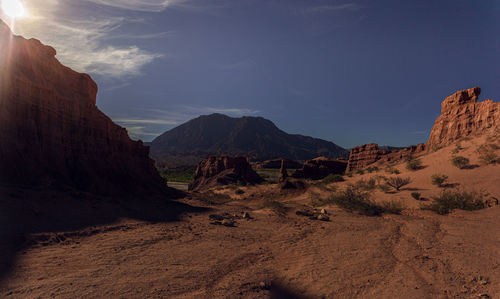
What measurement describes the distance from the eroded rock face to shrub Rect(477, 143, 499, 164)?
84.4ft

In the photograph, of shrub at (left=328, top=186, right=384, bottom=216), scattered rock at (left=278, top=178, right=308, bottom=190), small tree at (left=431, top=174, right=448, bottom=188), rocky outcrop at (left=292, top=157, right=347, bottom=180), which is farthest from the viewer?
rocky outcrop at (left=292, top=157, right=347, bottom=180)

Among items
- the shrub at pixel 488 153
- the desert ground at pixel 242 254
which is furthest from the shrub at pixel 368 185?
the shrub at pixel 488 153

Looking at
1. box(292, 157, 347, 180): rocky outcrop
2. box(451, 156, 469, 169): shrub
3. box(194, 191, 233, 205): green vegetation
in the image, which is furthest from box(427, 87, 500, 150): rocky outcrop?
box(194, 191, 233, 205): green vegetation

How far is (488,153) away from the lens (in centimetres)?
1681

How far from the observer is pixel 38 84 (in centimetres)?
1509

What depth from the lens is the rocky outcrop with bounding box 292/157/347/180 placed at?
155ft

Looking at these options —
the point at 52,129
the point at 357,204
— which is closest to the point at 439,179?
the point at 357,204

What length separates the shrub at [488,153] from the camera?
15.8m

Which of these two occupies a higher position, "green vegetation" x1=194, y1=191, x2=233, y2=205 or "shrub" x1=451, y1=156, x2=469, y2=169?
"shrub" x1=451, y1=156, x2=469, y2=169

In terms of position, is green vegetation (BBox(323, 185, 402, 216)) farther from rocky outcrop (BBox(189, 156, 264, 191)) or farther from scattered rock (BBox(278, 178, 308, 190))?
rocky outcrop (BBox(189, 156, 264, 191))

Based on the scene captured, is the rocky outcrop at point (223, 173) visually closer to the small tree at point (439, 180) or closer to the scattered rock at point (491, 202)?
the small tree at point (439, 180)

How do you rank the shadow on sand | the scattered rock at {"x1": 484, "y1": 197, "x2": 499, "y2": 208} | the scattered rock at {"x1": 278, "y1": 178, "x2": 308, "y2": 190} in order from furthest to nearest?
the scattered rock at {"x1": 278, "y1": 178, "x2": 308, "y2": 190} → the scattered rock at {"x1": 484, "y1": 197, "x2": 499, "y2": 208} → the shadow on sand

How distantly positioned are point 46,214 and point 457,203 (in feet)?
61.8

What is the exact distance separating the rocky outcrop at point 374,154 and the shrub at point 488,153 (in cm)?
1885
